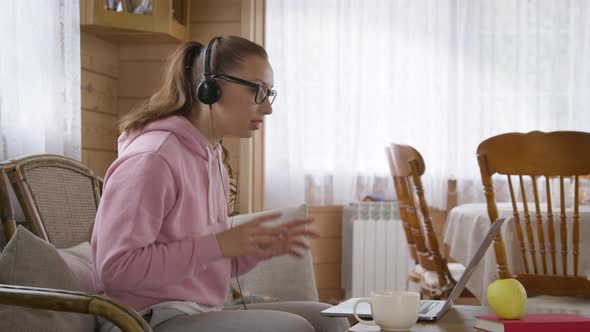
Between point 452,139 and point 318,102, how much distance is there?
2.52 ft

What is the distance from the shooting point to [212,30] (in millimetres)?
3609

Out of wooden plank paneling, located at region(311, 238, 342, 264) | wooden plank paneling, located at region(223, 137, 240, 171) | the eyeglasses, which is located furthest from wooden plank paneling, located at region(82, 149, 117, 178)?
the eyeglasses

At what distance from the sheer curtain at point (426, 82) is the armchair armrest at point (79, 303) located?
2838 mm

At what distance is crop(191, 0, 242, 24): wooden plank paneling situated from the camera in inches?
141

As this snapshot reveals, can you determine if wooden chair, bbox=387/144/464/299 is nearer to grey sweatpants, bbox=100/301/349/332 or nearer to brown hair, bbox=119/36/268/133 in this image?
brown hair, bbox=119/36/268/133

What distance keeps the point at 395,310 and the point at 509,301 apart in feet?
0.78

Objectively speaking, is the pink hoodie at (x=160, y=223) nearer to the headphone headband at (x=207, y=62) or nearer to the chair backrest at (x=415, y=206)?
the headphone headband at (x=207, y=62)

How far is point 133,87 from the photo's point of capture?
352 centimetres

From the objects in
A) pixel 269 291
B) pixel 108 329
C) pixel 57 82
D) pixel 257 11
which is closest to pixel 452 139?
pixel 257 11

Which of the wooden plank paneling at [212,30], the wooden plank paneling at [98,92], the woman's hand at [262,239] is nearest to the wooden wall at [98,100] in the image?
the wooden plank paneling at [98,92]

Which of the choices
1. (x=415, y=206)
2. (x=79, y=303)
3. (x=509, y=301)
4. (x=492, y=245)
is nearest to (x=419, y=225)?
Answer: (x=415, y=206)

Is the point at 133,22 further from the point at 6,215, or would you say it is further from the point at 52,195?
the point at 6,215

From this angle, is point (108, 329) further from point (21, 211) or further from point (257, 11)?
point (257, 11)

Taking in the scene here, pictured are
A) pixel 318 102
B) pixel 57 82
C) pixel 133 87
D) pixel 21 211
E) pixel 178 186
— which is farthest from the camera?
pixel 318 102
